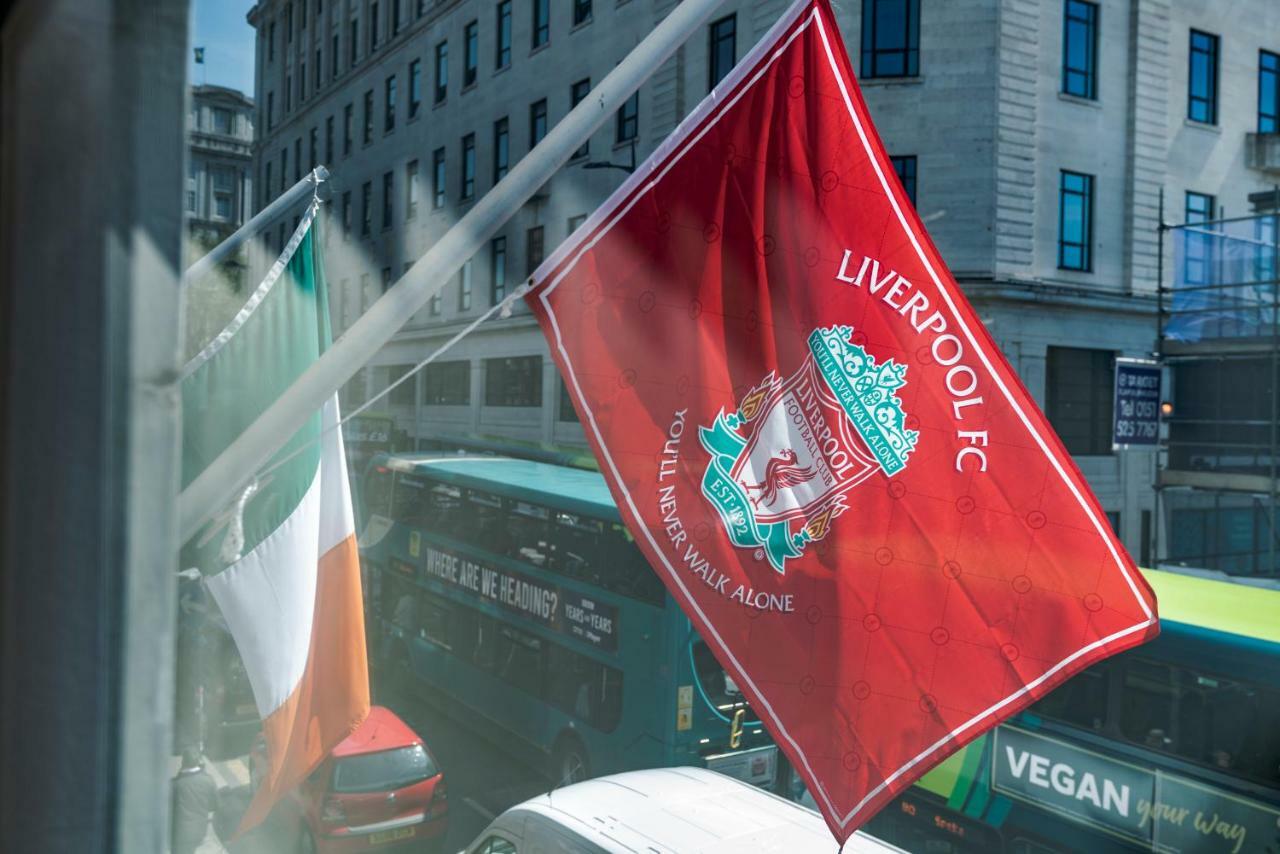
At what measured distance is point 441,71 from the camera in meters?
16.6

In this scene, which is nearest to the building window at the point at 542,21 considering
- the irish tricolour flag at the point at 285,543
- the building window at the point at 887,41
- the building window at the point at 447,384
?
the building window at the point at 887,41

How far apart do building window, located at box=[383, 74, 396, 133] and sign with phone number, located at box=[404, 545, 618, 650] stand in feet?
18.4

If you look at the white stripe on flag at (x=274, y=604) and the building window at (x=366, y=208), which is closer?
the white stripe on flag at (x=274, y=604)

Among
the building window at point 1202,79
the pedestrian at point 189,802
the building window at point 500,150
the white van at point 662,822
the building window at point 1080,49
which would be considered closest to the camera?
the pedestrian at point 189,802

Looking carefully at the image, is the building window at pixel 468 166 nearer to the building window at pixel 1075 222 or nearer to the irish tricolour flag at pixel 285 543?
the building window at pixel 1075 222

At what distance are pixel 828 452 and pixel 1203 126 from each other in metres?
21.6

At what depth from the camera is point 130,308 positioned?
110 centimetres

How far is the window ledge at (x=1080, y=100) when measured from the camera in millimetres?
19936

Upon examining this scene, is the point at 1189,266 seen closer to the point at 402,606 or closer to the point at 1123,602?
the point at 402,606

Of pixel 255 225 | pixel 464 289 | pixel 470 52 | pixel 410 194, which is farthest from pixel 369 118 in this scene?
pixel 255 225

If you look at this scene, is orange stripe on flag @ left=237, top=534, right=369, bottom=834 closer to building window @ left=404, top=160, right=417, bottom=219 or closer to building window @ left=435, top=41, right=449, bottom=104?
building window @ left=404, top=160, right=417, bottom=219

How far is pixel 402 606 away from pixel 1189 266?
13.2 meters

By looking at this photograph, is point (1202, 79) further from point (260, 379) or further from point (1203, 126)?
point (260, 379)

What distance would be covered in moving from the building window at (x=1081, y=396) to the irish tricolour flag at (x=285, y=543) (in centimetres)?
1679
